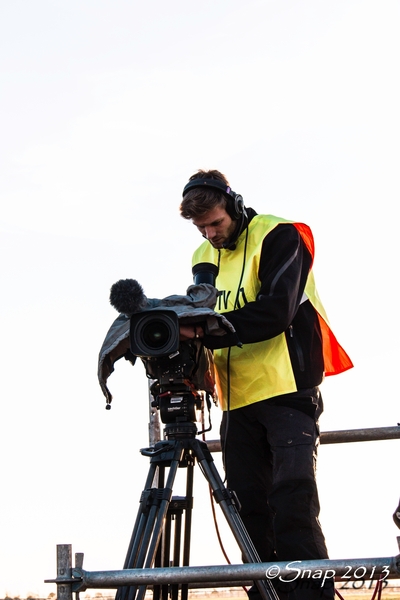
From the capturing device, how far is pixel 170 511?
3.32 m

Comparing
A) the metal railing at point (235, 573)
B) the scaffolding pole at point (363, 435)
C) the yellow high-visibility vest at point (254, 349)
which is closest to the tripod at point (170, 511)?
the metal railing at point (235, 573)

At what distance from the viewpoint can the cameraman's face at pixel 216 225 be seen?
375 centimetres

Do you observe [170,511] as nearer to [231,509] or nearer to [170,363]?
[231,509]

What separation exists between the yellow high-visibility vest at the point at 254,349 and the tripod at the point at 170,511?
43cm

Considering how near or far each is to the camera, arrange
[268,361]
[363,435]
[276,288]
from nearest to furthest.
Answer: [276,288] < [268,361] < [363,435]

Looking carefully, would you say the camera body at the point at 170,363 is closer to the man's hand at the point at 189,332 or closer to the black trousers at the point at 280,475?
the man's hand at the point at 189,332

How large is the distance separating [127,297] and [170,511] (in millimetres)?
857

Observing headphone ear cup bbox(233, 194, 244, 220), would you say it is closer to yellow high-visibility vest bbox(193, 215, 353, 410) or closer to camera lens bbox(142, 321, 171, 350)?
yellow high-visibility vest bbox(193, 215, 353, 410)

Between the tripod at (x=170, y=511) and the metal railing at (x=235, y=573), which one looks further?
the tripod at (x=170, y=511)

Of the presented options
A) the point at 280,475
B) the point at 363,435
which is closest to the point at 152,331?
the point at 280,475

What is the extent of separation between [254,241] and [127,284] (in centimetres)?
80

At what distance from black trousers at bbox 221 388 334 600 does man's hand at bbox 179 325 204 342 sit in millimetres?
475

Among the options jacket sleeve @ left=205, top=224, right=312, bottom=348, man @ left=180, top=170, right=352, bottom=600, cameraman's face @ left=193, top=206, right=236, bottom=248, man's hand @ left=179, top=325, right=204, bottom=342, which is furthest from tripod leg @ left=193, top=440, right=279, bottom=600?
cameraman's face @ left=193, top=206, right=236, bottom=248

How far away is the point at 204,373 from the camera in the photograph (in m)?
3.43
